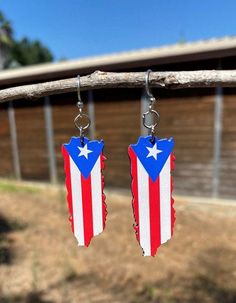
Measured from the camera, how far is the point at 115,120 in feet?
24.2

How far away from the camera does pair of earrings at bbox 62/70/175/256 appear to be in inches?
59.8

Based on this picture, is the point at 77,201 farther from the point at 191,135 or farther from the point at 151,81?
the point at 191,135

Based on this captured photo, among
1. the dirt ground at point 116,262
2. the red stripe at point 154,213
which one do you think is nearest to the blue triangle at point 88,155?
the red stripe at point 154,213

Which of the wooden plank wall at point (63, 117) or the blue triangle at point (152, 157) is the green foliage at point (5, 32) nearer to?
the wooden plank wall at point (63, 117)

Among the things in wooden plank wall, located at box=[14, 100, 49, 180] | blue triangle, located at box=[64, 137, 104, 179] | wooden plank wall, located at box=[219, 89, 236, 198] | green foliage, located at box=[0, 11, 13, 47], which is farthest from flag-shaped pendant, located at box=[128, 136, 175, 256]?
green foliage, located at box=[0, 11, 13, 47]

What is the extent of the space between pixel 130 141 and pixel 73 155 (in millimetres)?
5681

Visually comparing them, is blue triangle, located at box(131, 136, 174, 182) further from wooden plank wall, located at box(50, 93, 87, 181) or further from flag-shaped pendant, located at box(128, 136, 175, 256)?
wooden plank wall, located at box(50, 93, 87, 181)

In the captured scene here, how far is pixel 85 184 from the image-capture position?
1653 millimetres

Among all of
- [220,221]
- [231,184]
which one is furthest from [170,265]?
[231,184]

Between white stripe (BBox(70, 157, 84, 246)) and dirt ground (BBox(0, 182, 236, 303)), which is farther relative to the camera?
dirt ground (BBox(0, 182, 236, 303))

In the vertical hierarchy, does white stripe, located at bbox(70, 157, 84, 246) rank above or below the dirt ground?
above

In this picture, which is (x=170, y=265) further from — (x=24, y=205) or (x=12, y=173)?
(x=12, y=173)

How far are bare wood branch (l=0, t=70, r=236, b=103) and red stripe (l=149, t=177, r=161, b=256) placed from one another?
1.40 ft

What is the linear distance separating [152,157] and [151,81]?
0.32 metres
